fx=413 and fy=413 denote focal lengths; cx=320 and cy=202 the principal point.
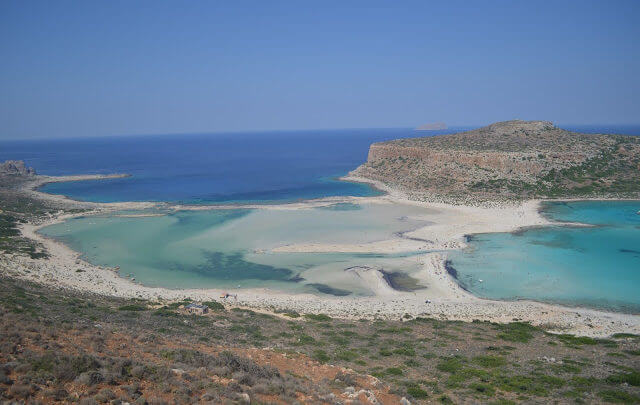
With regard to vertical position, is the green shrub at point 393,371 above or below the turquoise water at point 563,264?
above

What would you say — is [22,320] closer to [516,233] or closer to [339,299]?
[339,299]

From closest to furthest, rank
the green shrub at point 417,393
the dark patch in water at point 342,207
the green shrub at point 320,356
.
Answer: the green shrub at point 417,393 → the green shrub at point 320,356 → the dark patch in water at point 342,207

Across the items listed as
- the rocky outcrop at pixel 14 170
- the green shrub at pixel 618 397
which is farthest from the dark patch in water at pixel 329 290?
the rocky outcrop at pixel 14 170

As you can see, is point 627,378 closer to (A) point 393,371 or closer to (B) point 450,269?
(A) point 393,371

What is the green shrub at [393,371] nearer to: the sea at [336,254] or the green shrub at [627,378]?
the green shrub at [627,378]

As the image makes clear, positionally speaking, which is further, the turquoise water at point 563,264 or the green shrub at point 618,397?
the turquoise water at point 563,264

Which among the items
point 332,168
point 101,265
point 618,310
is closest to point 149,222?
point 101,265
